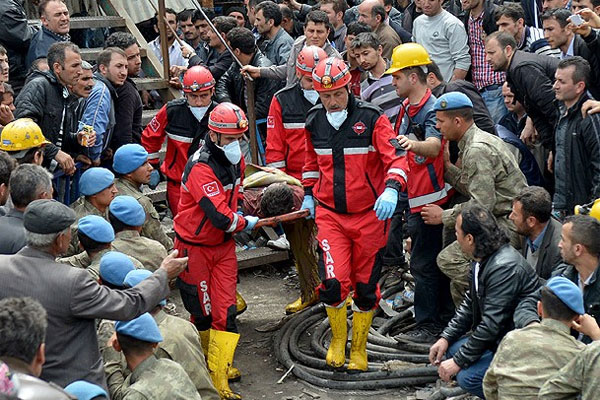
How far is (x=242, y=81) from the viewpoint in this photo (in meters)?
10.7

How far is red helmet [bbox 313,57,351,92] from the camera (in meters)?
7.65

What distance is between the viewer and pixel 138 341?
5.16 meters

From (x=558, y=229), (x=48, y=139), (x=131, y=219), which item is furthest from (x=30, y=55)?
(x=558, y=229)

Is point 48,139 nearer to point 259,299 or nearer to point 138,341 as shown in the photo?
point 259,299

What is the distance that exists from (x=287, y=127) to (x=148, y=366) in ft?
14.1

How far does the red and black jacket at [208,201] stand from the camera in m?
7.42

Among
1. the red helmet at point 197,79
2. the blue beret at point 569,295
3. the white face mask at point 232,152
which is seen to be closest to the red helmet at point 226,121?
the white face mask at point 232,152

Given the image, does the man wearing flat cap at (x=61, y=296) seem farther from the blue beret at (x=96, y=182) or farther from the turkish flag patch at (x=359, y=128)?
the turkish flag patch at (x=359, y=128)

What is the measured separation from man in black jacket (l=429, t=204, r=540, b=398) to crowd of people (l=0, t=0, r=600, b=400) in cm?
1

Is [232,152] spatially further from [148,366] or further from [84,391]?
[84,391]

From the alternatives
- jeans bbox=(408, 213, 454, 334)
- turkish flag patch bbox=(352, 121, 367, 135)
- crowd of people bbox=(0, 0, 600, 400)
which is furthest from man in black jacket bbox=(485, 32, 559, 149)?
turkish flag patch bbox=(352, 121, 367, 135)

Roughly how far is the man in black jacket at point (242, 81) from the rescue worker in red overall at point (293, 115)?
1537 millimetres

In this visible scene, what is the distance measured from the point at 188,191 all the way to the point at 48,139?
1708mm

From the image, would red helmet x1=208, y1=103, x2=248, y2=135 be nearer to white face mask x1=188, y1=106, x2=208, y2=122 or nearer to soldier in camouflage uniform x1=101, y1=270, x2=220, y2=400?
white face mask x1=188, y1=106, x2=208, y2=122
